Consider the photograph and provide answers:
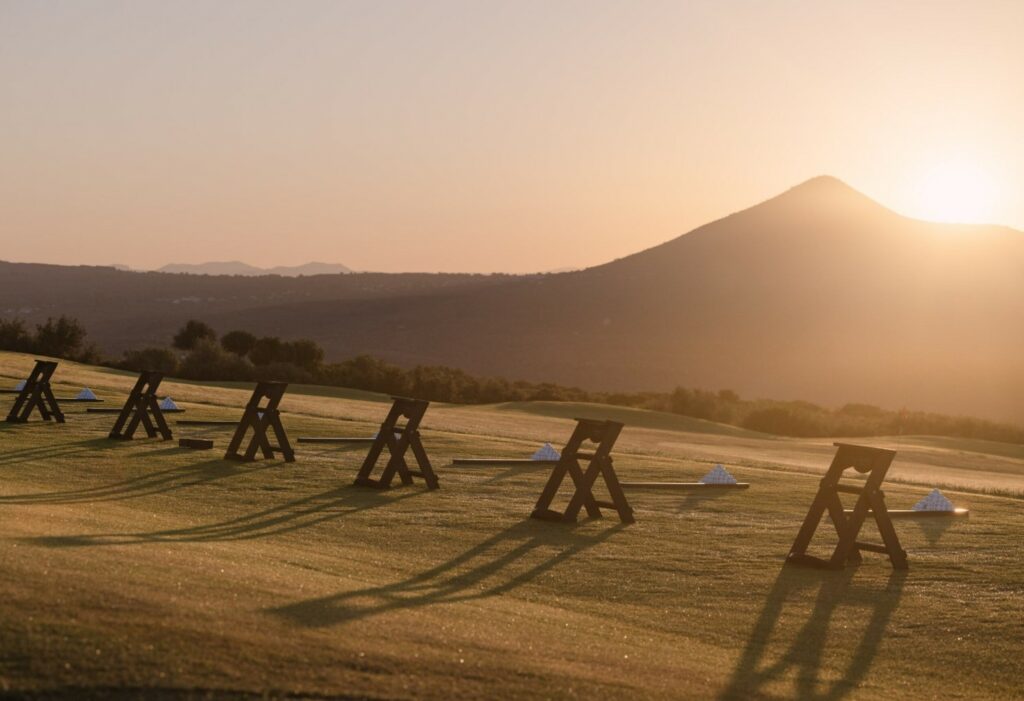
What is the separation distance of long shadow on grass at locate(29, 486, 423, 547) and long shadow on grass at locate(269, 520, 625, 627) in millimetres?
2265

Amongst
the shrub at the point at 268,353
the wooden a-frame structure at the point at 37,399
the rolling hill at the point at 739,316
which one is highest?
the rolling hill at the point at 739,316

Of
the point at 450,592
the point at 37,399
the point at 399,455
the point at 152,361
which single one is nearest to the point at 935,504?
the point at 399,455

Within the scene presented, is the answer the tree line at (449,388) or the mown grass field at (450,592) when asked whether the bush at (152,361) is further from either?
the mown grass field at (450,592)

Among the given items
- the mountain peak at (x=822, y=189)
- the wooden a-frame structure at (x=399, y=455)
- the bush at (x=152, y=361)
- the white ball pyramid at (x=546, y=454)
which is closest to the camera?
the wooden a-frame structure at (x=399, y=455)

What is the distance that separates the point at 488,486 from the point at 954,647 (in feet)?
34.0

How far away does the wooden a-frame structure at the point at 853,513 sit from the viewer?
46.6ft

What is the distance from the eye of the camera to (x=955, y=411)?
93.2m

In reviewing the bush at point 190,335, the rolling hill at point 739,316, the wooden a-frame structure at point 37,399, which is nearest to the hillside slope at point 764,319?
the rolling hill at point 739,316

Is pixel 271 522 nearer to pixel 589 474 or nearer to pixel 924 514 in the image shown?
pixel 589 474

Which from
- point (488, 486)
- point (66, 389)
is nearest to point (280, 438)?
point (488, 486)

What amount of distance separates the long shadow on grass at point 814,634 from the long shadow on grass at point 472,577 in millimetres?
2410

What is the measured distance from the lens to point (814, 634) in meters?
11.1

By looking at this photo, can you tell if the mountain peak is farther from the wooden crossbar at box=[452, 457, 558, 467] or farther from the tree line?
the wooden crossbar at box=[452, 457, 558, 467]

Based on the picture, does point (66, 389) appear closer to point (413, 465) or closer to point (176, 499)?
point (413, 465)
